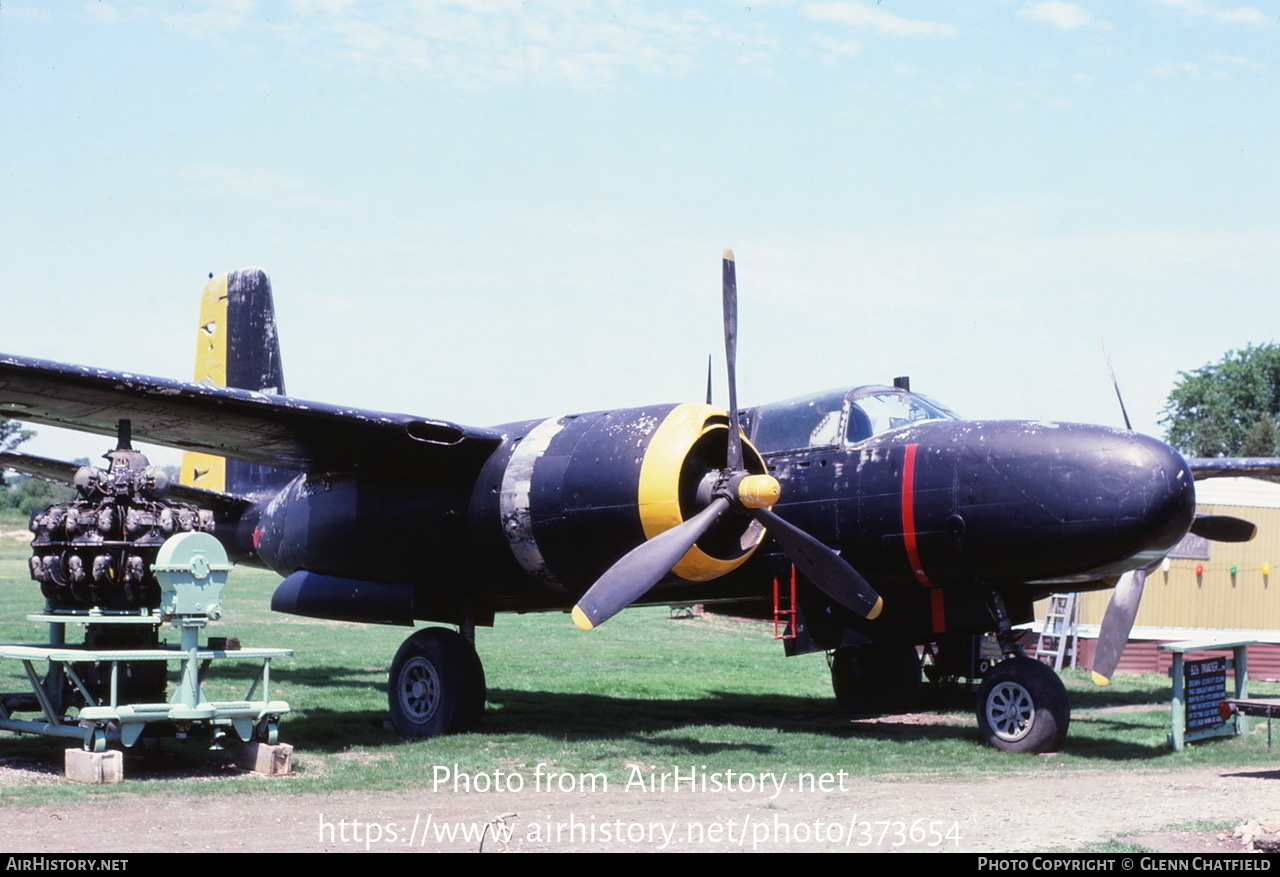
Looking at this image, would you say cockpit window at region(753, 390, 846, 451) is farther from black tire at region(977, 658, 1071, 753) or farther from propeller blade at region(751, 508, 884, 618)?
black tire at region(977, 658, 1071, 753)

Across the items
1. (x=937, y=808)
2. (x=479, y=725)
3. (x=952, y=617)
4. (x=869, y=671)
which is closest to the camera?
(x=937, y=808)

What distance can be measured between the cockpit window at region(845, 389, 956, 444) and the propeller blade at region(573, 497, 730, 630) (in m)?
2.23

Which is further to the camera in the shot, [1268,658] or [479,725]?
[1268,658]

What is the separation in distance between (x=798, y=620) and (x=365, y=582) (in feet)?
15.1

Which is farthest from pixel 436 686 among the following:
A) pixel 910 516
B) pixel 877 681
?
pixel 877 681

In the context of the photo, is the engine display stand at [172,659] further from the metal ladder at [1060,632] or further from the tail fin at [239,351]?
the metal ladder at [1060,632]

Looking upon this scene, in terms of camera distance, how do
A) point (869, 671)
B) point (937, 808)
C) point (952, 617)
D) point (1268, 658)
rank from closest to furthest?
point (937, 808), point (952, 617), point (869, 671), point (1268, 658)

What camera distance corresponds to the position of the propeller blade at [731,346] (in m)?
12.0

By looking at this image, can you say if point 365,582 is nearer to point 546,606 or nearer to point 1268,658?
point 546,606

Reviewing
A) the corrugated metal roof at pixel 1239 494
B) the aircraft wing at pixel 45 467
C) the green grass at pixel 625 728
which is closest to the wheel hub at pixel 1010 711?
the green grass at pixel 625 728

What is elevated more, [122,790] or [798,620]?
[798,620]

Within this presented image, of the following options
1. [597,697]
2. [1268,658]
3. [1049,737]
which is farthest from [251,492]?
[1268,658]

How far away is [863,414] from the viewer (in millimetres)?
13445

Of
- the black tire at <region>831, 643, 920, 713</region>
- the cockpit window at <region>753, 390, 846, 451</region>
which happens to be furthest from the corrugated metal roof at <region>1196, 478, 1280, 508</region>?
the cockpit window at <region>753, 390, 846, 451</region>
